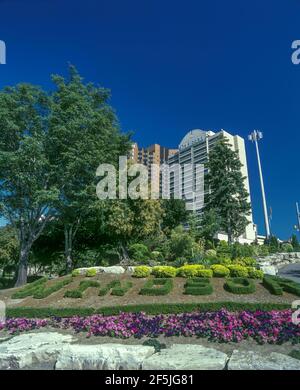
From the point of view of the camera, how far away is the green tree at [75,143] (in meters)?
20.9

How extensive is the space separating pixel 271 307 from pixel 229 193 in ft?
88.3

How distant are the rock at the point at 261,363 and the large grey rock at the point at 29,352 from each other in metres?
4.47

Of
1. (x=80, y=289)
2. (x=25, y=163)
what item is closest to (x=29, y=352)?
(x=80, y=289)

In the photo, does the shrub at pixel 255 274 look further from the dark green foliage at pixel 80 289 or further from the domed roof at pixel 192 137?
the domed roof at pixel 192 137

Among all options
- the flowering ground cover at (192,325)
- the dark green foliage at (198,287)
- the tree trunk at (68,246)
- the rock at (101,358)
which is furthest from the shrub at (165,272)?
the tree trunk at (68,246)

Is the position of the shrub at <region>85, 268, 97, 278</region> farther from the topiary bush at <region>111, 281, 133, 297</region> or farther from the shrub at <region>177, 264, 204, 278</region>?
the shrub at <region>177, 264, 204, 278</region>

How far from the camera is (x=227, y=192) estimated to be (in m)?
36.5

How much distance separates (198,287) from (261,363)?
6719mm

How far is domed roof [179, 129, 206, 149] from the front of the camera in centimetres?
11362

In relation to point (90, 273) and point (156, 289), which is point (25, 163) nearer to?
point (90, 273)

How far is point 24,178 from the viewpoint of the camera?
20.0 m

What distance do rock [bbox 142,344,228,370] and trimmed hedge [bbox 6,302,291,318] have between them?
316cm
